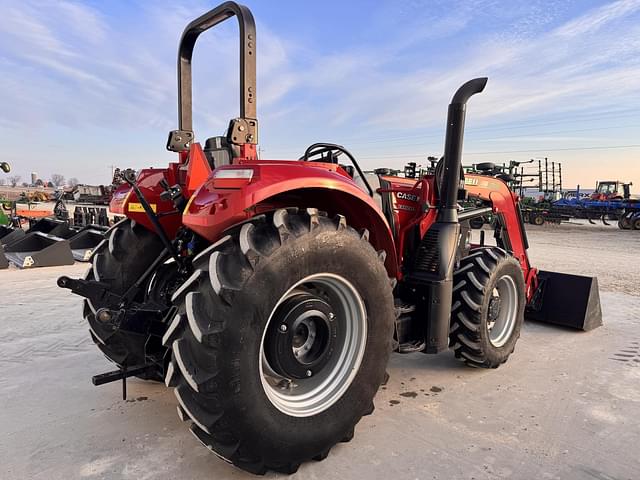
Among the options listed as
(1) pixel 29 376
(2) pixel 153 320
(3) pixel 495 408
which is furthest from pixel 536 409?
(1) pixel 29 376

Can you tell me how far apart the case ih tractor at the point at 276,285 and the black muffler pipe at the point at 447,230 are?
0.01 metres

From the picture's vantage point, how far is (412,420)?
296cm

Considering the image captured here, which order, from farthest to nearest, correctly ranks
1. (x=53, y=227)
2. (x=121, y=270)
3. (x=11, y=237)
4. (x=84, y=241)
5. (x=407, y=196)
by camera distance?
(x=53, y=227) < (x=11, y=237) < (x=84, y=241) < (x=407, y=196) < (x=121, y=270)

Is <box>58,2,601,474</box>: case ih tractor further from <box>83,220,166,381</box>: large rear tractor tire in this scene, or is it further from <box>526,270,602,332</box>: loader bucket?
<box>526,270,602,332</box>: loader bucket

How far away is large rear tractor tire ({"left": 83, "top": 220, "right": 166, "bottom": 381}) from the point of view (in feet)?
10.0

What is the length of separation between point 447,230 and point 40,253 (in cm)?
787

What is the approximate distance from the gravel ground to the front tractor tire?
0.99 ft

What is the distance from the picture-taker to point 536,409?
3.13 metres

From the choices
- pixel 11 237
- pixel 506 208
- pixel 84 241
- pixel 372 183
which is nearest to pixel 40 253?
pixel 84 241

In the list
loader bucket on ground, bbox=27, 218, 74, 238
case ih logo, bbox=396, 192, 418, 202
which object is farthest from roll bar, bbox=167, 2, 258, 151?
loader bucket on ground, bbox=27, 218, 74, 238

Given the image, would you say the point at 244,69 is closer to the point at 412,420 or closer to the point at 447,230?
the point at 447,230

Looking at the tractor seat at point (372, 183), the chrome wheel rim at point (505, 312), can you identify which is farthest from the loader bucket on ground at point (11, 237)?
the chrome wheel rim at point (505, 312)

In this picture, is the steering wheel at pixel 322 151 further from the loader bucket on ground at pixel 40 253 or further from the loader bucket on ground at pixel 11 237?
the loader bucket on ground at pixel 11 237

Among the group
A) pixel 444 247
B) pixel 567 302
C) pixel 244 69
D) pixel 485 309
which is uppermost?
pixel 244 69
